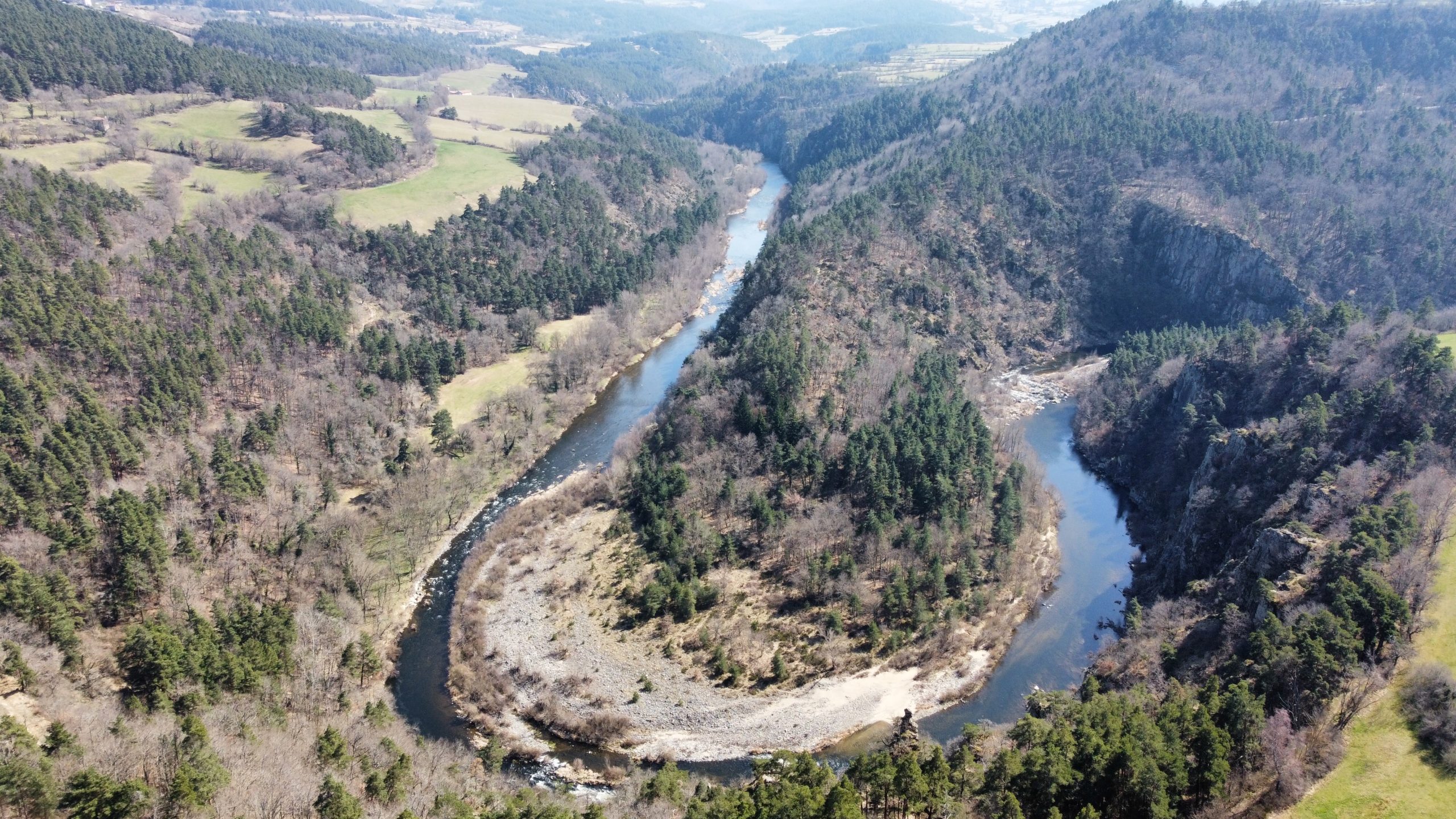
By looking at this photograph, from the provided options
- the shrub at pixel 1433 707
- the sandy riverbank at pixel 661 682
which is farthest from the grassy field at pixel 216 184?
the shrub at pixel 1433 707

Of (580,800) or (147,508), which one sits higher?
(147,508)

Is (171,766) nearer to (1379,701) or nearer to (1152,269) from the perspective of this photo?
(1379,701)

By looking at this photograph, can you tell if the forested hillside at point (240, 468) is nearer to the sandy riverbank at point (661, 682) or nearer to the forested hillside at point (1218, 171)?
the sandy riverbank at point (661, 682)

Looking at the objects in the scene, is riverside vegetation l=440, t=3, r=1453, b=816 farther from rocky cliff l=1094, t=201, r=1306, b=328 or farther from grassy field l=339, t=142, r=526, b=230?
grassy field l=339, t=142, r=526, b=230

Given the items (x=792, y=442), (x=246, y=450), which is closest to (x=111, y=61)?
(x=246, y=450)

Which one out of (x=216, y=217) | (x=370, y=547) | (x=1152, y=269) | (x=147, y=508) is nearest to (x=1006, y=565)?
(x=370, y=547)

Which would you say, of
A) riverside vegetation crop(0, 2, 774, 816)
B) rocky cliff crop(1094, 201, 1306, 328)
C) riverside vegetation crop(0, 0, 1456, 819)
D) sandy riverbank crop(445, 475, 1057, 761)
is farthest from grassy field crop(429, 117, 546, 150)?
sandy riverbank crop(445, 475, 1057, 761)
